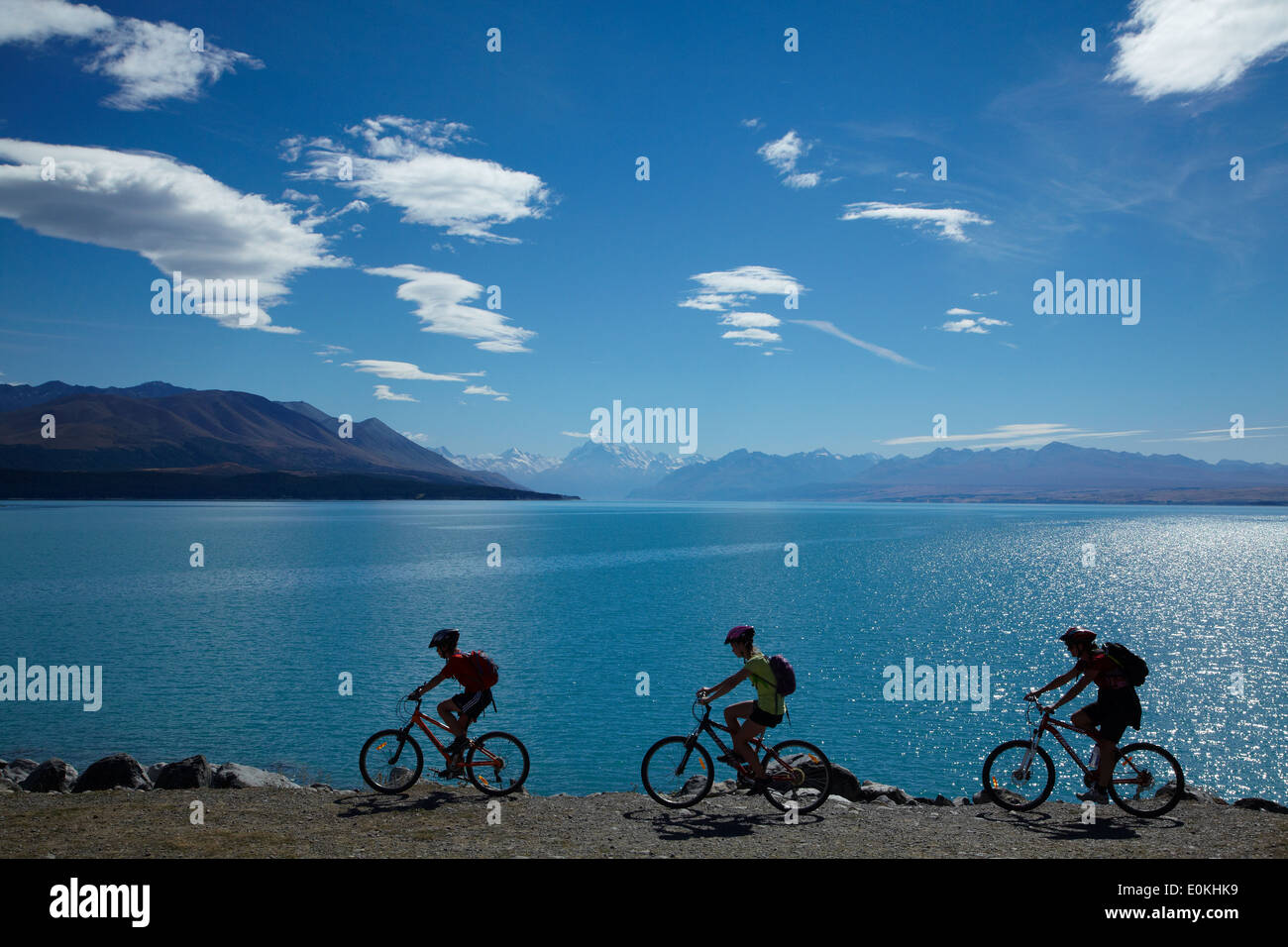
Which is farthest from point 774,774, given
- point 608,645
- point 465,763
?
point 608,645

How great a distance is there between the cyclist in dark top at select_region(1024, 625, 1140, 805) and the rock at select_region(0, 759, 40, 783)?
24.6 metres

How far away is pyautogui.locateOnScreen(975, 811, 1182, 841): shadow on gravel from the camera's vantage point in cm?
1161

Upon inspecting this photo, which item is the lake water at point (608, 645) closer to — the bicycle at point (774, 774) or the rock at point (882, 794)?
the bicycle at point (774, 774)

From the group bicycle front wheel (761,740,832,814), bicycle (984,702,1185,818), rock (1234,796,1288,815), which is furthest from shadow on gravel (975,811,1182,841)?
rock (1234,796,1288,815)

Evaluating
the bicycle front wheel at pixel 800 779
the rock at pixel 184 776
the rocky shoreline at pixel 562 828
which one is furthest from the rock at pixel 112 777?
the bicycle front wheel at pixel 800 779

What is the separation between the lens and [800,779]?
12.5 meters

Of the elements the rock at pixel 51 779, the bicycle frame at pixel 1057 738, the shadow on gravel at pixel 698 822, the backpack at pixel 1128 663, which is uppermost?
the backpack at pixel 1128 663

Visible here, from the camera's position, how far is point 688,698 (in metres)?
36.2

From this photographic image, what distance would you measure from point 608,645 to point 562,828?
37623mm

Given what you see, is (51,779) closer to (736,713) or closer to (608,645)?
(736,713)

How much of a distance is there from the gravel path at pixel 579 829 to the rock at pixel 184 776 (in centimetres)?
271

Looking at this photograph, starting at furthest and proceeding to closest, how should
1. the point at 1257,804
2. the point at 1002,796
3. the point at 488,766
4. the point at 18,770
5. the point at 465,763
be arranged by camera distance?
the point at 18,770 → the point at 1257,804 → the point at 1002,796 → the point at 488,766 → the point at 465,763

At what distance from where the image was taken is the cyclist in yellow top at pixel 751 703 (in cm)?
1189
